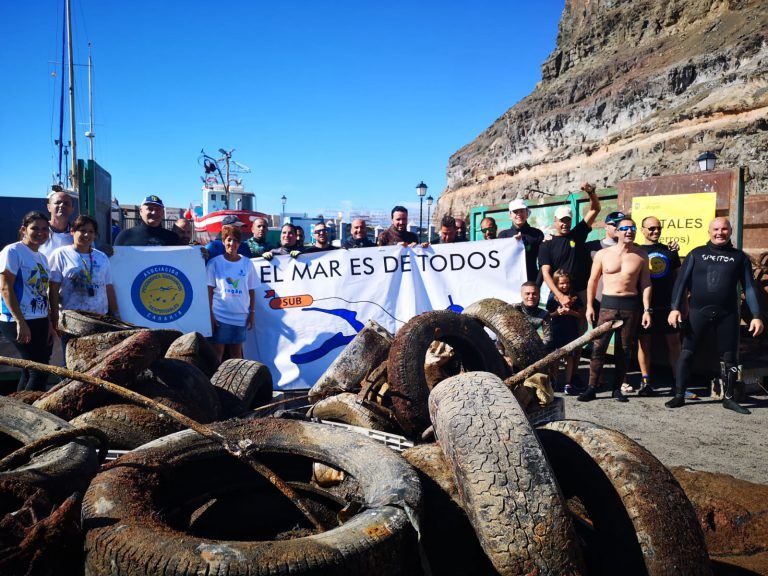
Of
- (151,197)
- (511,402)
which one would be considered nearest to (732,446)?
(511,402)

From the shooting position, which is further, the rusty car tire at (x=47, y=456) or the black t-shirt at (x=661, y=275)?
the black t-shirt at (x=661, y=275)

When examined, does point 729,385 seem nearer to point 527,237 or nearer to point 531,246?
point 531,246

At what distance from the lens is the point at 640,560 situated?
2113 millimetres

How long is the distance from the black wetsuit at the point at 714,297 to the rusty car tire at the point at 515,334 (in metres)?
2.52

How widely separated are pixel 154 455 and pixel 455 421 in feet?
4.74

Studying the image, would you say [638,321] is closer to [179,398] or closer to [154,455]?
[179,398]

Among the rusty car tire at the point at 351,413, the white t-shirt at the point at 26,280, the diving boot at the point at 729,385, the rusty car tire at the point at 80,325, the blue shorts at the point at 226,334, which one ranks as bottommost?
the diving boot at the point at 729,385

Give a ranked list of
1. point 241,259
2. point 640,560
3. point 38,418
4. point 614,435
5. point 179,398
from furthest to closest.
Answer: point 241,259 → point 179,398 → point 38,418 → point 614,435 → point 640,560

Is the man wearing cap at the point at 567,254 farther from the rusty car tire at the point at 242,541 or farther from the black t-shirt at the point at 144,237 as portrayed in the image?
the black t-shirt at the point at 144,237

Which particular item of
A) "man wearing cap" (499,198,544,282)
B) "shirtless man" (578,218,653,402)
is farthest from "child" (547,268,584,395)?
"man wearing cap" (499,198,544,282)

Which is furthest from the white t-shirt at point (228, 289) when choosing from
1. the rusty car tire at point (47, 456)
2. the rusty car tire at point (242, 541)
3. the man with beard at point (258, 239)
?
the rusty car tire at point (242, 541)

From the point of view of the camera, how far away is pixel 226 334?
6188mm

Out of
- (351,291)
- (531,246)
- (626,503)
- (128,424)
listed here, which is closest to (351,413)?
(128,424)

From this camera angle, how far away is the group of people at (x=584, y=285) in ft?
16.8
